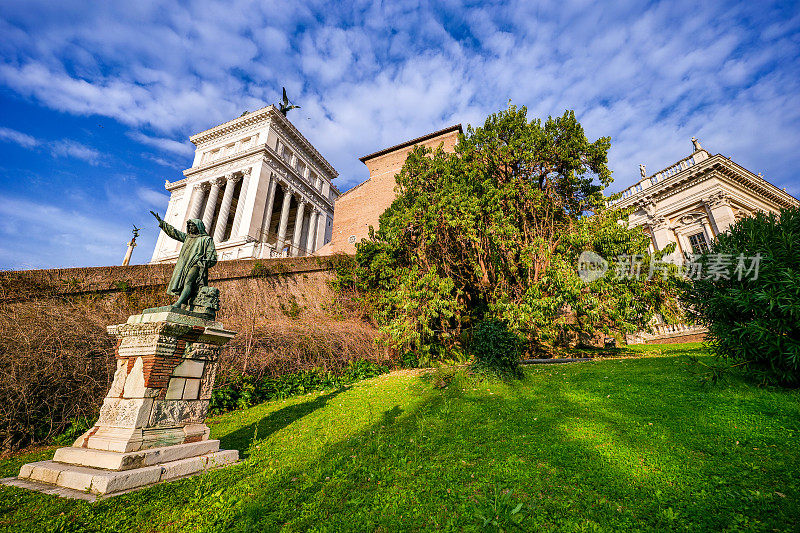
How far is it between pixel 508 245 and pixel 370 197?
646 inches

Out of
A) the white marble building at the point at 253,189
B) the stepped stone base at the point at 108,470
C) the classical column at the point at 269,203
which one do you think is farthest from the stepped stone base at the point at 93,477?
the classical column at the point at 269,203

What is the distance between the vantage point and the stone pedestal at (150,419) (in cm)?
405

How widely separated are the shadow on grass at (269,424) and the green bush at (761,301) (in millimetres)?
9471

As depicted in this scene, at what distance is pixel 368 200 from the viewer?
26.0 meters

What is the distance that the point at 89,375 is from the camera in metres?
7.87

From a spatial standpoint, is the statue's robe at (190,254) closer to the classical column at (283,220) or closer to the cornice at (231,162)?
the classical column at (283,220)

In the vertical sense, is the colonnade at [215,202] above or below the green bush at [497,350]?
above

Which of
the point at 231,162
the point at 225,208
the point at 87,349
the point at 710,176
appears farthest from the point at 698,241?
the point at 231,162

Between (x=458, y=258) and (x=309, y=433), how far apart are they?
10.1m

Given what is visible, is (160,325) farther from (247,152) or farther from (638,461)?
(247,152)

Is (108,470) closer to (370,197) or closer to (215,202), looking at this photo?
(370,197)

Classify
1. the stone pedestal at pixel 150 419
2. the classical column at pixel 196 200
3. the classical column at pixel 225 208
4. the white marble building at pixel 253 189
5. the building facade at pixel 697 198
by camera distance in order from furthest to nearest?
1. the classical column at pixel 196 200
2. the classical column at pixel 225 208
3. the white marble building at pixel 253 189
4. the building facade at pixel 697 198
5. the stone pedestal at pixel 150 419

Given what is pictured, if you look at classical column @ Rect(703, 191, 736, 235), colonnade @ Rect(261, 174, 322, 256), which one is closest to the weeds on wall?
colonnade @ Rect(261, 174, 322, 256)

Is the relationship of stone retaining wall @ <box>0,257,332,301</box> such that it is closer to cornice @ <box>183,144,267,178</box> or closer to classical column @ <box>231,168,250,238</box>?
classical column @ <box>231,168,250,238</box>
